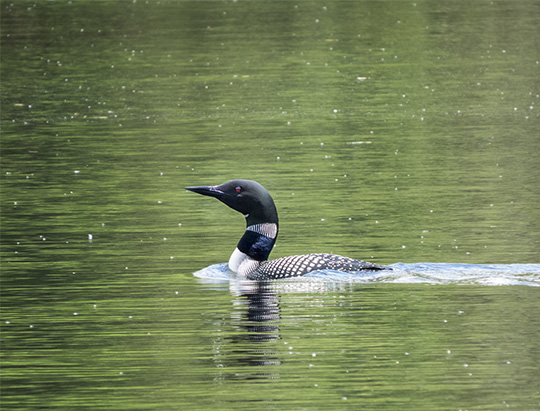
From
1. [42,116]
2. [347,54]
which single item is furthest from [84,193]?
[347,54]

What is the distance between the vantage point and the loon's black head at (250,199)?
11820mm

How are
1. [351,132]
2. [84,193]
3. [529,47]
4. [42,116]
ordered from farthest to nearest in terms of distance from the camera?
1. [529,47]
2. [42,116]
3. [351,132]
4. [84,193]

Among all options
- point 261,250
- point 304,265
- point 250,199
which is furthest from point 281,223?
point 304,265

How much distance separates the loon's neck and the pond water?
0.18 metres

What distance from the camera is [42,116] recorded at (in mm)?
22297

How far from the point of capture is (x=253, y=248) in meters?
11.7

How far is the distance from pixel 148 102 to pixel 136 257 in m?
11.6

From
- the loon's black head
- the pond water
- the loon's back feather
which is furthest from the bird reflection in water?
the loon's black head

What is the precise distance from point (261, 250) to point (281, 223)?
1.98 meters

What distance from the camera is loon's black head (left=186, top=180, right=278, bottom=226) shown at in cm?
1182

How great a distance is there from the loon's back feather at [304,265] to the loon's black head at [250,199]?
1.70 feet

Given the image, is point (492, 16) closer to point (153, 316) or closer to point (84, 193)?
point (84, 193)

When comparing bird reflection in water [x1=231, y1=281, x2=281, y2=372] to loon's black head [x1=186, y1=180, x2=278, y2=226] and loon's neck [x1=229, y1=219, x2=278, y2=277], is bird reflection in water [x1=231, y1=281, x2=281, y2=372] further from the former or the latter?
loon's black head [x1=186, y1=180, x2=278, y2=226]

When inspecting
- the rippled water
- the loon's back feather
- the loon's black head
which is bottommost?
the rippled water
